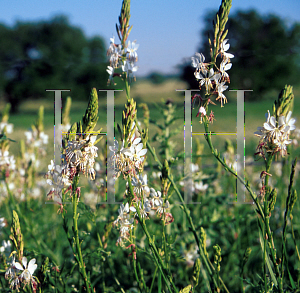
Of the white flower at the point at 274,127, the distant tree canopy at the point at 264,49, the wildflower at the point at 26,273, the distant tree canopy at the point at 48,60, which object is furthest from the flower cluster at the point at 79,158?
the distant tree canopy at the point at 48,60

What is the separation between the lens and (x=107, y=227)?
150 cm

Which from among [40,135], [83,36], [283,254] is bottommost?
[283,254]

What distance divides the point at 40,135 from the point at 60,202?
1.32 metres

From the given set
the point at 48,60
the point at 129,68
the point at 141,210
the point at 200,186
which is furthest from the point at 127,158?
the point at 48,60

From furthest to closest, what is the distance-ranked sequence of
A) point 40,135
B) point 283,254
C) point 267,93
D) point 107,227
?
point 267,93, point 40,135, point 107,227, point 283,254

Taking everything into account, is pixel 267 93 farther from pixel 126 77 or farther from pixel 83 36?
pixel 126 77

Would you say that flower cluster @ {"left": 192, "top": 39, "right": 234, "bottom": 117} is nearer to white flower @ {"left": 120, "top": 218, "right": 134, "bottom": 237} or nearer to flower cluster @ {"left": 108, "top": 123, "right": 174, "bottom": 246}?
flower cluster @ {"left": 108, "top": 123, "right": 174, "bottom": 246}

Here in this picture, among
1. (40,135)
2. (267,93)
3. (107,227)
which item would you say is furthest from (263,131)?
(267,93)

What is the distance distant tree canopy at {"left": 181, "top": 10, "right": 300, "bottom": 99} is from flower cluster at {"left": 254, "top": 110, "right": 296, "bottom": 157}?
96.1 ft

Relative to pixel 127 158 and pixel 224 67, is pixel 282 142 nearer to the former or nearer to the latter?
pixel 224 67

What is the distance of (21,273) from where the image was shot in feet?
3.82

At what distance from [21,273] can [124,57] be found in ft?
2.89

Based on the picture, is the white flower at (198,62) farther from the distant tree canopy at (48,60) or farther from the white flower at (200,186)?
the distant tree canopy at (48,60)

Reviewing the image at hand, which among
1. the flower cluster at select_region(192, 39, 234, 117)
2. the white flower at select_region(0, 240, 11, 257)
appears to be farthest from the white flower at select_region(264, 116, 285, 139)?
the white flower at select_region(0, 240, 11, 257)
